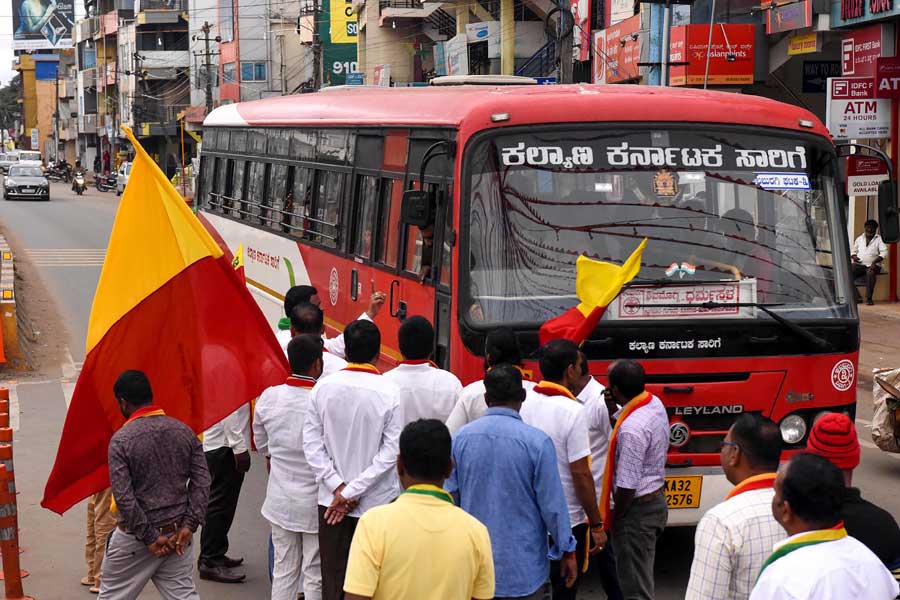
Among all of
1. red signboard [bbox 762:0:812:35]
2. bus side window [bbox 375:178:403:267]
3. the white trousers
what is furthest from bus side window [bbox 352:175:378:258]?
red signboard [bbox 762:0:812:35]

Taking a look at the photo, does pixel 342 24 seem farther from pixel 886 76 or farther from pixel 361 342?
pixel 361 342

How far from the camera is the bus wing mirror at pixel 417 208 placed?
7.99 metres

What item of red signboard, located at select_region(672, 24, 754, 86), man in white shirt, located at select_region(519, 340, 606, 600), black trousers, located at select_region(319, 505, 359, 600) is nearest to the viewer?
man in white shirt, located at select_region(519, 340, 606, 600)

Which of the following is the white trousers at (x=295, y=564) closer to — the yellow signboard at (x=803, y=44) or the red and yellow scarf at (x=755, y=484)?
the red and yellow scarf at (x=755, y=484)

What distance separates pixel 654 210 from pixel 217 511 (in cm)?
321

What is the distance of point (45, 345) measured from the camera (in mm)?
17812

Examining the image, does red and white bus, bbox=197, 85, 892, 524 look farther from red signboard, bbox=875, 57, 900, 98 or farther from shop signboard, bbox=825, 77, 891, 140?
red signboard, bbox=875, 57, 900, 98

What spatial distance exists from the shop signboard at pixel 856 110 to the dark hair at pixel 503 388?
659 inches

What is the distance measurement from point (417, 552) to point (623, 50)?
A: 1030 inches

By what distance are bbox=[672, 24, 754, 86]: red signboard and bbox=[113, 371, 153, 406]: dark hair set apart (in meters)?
20.0

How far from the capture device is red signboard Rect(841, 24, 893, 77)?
69.4 feet

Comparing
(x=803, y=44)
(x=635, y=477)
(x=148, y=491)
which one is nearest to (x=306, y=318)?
(x=148, y=491)

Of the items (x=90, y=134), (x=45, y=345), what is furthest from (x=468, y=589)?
(x=90, y=134)

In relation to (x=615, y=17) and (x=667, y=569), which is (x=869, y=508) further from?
(x=615, y=17)
